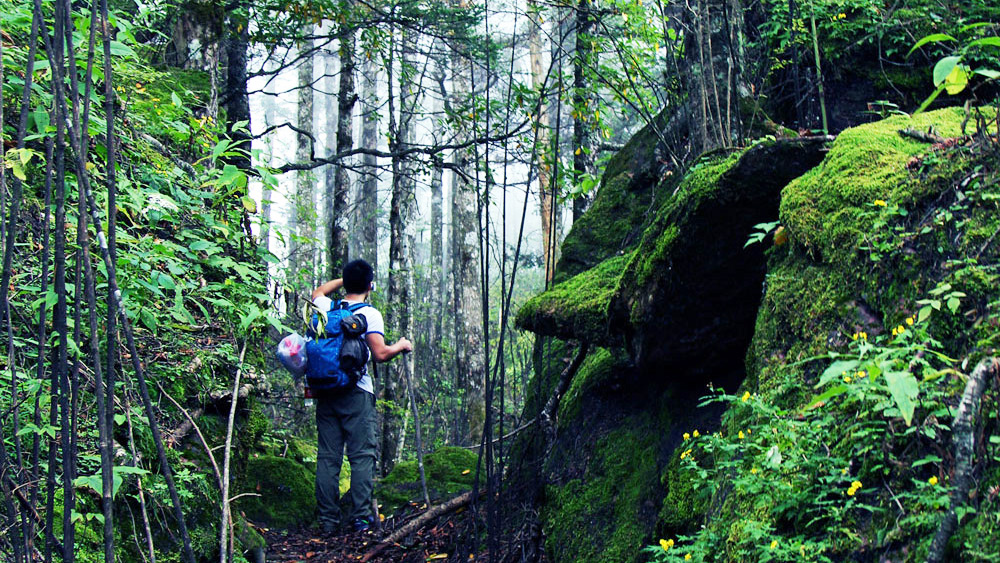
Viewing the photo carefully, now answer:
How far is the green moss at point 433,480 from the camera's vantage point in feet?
19.9

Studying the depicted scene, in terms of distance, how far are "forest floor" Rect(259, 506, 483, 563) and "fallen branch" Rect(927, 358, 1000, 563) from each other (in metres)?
3.36

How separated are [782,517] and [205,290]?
227cm

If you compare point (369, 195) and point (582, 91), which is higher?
point (582, 91)

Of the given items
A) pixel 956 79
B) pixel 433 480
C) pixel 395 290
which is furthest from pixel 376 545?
pixel 395 290

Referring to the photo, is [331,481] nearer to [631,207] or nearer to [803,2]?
[631,207]

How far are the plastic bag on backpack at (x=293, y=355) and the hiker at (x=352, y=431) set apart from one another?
313 mm

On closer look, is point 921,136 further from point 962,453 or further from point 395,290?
point 395,290

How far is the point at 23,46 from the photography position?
305 centimetres

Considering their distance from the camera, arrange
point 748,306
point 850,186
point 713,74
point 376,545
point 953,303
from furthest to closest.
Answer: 1. point 376,545
2. point 713,74
3. point 748,306
4. point 850,186
5. point 953,303

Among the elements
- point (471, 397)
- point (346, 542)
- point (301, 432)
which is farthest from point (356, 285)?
point (301, 432)

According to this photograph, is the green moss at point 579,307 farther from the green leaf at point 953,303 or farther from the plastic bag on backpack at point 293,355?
the green leaf at point 953,303

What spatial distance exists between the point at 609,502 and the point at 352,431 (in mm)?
2460

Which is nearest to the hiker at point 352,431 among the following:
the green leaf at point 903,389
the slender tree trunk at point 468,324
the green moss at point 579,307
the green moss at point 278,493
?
the green moss at point 278,493

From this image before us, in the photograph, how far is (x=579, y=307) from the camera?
166 inches
